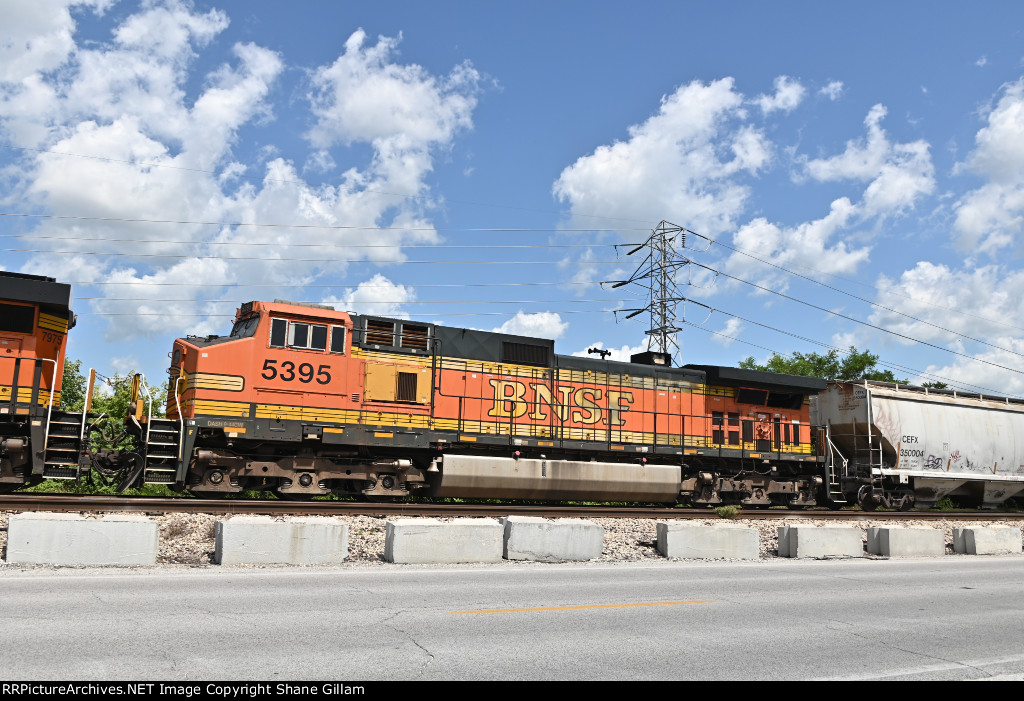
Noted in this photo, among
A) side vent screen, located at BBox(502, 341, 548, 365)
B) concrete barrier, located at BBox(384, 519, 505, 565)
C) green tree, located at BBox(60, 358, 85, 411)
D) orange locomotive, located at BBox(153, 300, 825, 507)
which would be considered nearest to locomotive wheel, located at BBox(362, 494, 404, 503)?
orange locomotive, located at BBox(153, 300, 825, 507)

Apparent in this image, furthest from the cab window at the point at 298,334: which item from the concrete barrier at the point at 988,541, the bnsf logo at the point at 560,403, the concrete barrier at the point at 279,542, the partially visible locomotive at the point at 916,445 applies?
the partially visible locomotive at the point at 916,445

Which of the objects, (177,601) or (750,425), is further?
Answer: (750,425)

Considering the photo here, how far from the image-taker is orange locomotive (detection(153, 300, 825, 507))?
1517 cm

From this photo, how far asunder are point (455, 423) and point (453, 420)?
84 mm

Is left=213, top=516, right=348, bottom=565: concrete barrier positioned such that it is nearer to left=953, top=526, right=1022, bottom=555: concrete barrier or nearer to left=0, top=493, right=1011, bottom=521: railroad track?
left=0, top=493, right=1011, bottom=521: railroad track

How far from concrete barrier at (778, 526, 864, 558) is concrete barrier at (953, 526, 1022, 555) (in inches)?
130

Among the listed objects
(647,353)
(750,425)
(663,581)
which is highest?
(647,353)

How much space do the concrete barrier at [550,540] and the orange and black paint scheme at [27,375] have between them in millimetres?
8269

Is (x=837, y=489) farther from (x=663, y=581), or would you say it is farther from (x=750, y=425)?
(x=663, y=581)

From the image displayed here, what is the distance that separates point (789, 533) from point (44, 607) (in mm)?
11372

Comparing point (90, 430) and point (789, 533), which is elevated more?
point (90, 430)

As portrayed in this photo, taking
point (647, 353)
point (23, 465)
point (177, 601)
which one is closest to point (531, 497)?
point (647, 353)

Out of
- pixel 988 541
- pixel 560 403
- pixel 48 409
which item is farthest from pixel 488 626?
pixel 988 541

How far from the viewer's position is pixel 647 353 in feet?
68.7
